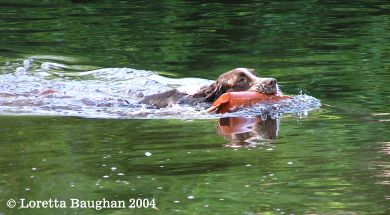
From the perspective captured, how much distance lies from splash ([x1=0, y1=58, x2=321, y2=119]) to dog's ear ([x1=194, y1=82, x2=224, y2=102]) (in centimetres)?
14

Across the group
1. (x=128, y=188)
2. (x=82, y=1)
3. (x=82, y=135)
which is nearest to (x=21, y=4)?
(x=82, y=1)

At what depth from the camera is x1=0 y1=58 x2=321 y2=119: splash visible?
412 inches

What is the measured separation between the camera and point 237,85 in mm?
10969

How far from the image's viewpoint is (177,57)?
1480 centimetres

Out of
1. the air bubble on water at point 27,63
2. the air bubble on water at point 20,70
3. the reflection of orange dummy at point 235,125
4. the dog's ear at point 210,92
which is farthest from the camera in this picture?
the air bubble on water at point 27,63

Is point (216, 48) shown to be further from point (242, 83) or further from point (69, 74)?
point (242, 83)

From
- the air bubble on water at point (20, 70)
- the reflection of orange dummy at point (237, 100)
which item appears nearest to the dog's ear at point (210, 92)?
the reflection of orange dummy at point (237, 100)

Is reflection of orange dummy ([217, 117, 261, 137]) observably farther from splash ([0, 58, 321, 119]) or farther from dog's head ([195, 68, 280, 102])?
dog's head ([195, 68, 280, 102])

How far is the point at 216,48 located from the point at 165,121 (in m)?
5.55

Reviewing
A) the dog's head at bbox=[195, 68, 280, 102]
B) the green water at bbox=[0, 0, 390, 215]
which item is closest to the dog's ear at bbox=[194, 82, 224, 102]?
the dog's head at bbox=[195, 68, 280, 102]

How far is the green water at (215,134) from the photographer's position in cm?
666

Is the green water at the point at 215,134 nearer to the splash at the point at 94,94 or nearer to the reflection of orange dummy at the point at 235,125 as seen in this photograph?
the reflection of orange dummy at the point at 235,125

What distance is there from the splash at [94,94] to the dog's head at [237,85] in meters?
0.18

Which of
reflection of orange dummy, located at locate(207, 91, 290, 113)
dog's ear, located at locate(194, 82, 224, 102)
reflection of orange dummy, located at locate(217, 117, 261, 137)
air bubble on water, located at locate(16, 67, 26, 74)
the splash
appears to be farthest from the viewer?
air bubble on water, located at locate(16, 67, 26, 74)
